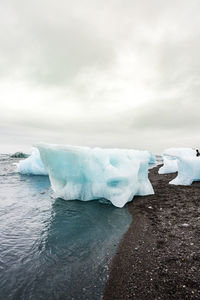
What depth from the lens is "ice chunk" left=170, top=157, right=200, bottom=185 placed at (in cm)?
966

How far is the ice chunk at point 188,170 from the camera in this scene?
9.66 metres

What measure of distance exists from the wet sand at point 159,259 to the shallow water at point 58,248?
268mm

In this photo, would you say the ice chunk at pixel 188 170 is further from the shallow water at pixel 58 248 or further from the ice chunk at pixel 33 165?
the ice chunk at pixel 33 165

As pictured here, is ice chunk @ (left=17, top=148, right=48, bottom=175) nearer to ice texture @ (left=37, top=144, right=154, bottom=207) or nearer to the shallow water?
ice texture @ (left=37, top=144, right=154, bottom=207)

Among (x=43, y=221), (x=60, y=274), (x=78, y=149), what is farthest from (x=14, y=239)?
(x=78, y=149)

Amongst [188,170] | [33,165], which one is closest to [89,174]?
[188,170]

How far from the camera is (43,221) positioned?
5566mm

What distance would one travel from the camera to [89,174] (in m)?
7.38

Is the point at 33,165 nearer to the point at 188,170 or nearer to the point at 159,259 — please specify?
the point at 188,170

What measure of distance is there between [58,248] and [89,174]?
3751 millimetres

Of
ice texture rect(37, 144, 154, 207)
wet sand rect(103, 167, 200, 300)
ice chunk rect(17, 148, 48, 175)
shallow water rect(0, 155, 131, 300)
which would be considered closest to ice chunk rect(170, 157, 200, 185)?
ice texture rect(37, 144, 154, 207)

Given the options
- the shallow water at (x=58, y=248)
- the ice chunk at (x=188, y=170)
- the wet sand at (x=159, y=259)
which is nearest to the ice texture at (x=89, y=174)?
the shallow water at (x=58, y=248)

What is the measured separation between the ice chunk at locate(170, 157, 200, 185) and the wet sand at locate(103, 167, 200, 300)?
442cm

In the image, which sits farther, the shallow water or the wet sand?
the shallow water
